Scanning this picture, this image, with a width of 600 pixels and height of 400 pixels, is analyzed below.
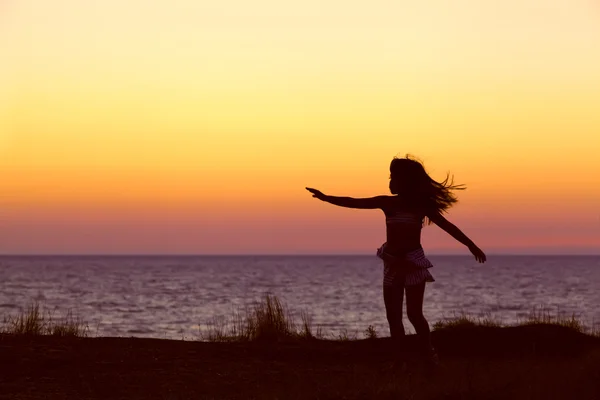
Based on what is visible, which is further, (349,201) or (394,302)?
(394,302)

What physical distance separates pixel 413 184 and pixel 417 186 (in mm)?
44

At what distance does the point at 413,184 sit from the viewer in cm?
971

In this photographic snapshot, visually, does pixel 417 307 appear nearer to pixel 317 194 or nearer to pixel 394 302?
pixel 394 302

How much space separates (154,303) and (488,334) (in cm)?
2974

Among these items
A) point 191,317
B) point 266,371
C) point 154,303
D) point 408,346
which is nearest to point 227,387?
point 266,371

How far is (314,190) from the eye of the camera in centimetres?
960

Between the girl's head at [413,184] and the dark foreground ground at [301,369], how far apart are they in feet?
5.71

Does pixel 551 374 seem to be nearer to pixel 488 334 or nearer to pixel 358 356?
pixel 358 356

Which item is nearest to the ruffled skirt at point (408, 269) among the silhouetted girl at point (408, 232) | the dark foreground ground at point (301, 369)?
the silhouetted girl at point (408, 232)

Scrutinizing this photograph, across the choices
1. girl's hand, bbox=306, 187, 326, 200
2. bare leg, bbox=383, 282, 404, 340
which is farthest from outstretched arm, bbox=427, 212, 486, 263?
girl's hand, bbox=306, 187, 326, 200

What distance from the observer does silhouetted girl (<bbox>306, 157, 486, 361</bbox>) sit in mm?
9672

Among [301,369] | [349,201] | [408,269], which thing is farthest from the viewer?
[301,369]

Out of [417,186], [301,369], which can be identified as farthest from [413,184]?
[301,369]

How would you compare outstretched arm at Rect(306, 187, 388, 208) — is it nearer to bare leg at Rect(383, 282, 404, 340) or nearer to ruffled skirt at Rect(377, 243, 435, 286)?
ruffled skirt at Rect(377, 243, 435, 286)
